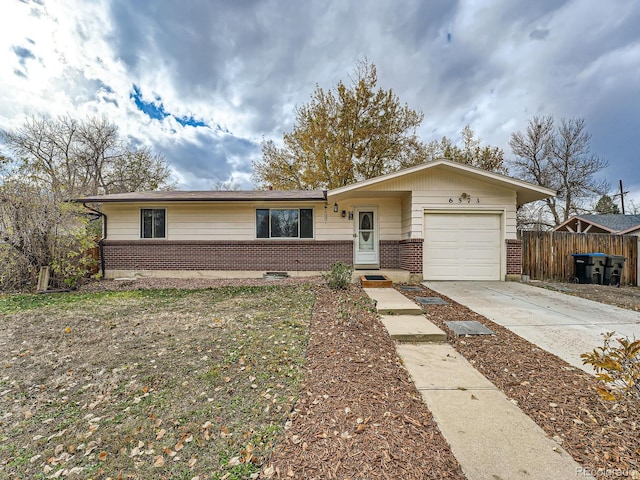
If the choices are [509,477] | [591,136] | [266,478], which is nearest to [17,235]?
[266,478]

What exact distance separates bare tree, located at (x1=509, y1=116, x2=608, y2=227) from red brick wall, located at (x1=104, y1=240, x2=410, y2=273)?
17.6 metres

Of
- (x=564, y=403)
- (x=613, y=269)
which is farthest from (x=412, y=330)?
(x=613, y=269)

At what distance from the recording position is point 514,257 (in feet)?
26.4

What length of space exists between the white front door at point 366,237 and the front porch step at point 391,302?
103 inches

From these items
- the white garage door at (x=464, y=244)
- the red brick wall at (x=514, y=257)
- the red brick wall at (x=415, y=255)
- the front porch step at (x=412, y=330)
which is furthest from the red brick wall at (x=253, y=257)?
the front porch step at (x=412, y=330)

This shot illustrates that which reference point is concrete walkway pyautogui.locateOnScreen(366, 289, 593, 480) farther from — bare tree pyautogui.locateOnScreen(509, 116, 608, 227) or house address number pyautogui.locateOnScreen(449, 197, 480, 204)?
bare tree pyautogui.locateOnScreen(509, 116, 608, 227)

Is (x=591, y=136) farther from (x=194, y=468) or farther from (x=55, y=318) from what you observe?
(x=55, y=318)

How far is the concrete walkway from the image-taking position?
1595mm

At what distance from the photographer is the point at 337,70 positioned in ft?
48.6

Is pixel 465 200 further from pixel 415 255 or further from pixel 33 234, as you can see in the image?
pixel 33 234

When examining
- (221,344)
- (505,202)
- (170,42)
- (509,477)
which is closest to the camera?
(509,477)

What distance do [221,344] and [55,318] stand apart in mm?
3510

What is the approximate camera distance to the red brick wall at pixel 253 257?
923 cm

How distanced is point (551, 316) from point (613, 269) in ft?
23.1
